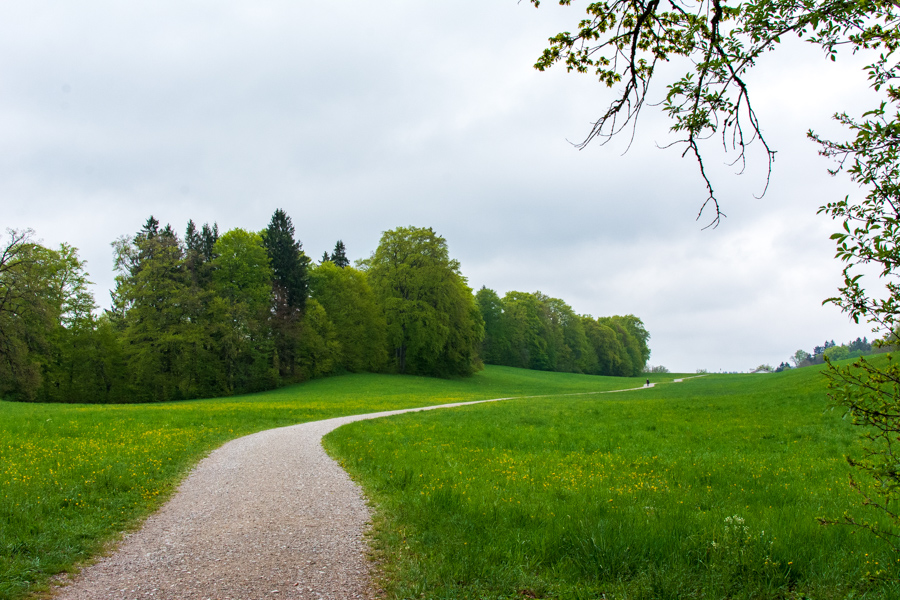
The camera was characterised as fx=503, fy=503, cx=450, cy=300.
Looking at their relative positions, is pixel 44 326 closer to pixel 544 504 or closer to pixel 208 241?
pixel 208 241

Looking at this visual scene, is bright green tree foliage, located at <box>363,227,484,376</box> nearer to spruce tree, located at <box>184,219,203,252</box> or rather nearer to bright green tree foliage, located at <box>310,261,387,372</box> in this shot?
bright green tree foliage, located at <box>310,261,387,372</box>

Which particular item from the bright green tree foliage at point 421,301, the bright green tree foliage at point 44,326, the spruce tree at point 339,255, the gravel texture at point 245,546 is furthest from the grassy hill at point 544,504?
the spruce tree at point 339,255

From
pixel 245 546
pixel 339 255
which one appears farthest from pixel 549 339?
pixel 245 546

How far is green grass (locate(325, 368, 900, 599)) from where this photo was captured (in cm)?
468

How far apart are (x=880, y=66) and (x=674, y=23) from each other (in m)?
2.06

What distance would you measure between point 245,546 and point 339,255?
69.3 m

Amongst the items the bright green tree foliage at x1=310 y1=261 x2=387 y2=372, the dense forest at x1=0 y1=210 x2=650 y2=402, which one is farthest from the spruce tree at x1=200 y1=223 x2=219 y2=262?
the bright green tree foliage at x1=310 y1=261 x2=387 y2=372

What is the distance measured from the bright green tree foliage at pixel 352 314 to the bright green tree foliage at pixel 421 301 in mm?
1525

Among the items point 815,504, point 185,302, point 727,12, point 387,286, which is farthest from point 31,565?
point 387,286

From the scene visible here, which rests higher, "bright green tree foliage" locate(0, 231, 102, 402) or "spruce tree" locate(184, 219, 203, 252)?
"spruce tree" locate(184, 219, 203, 252)

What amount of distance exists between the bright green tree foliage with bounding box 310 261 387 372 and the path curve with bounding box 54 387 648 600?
4578 cm

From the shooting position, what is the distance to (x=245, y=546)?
5.87 meters

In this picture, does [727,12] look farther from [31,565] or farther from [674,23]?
[31,565]

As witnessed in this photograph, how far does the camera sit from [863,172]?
3619mm
